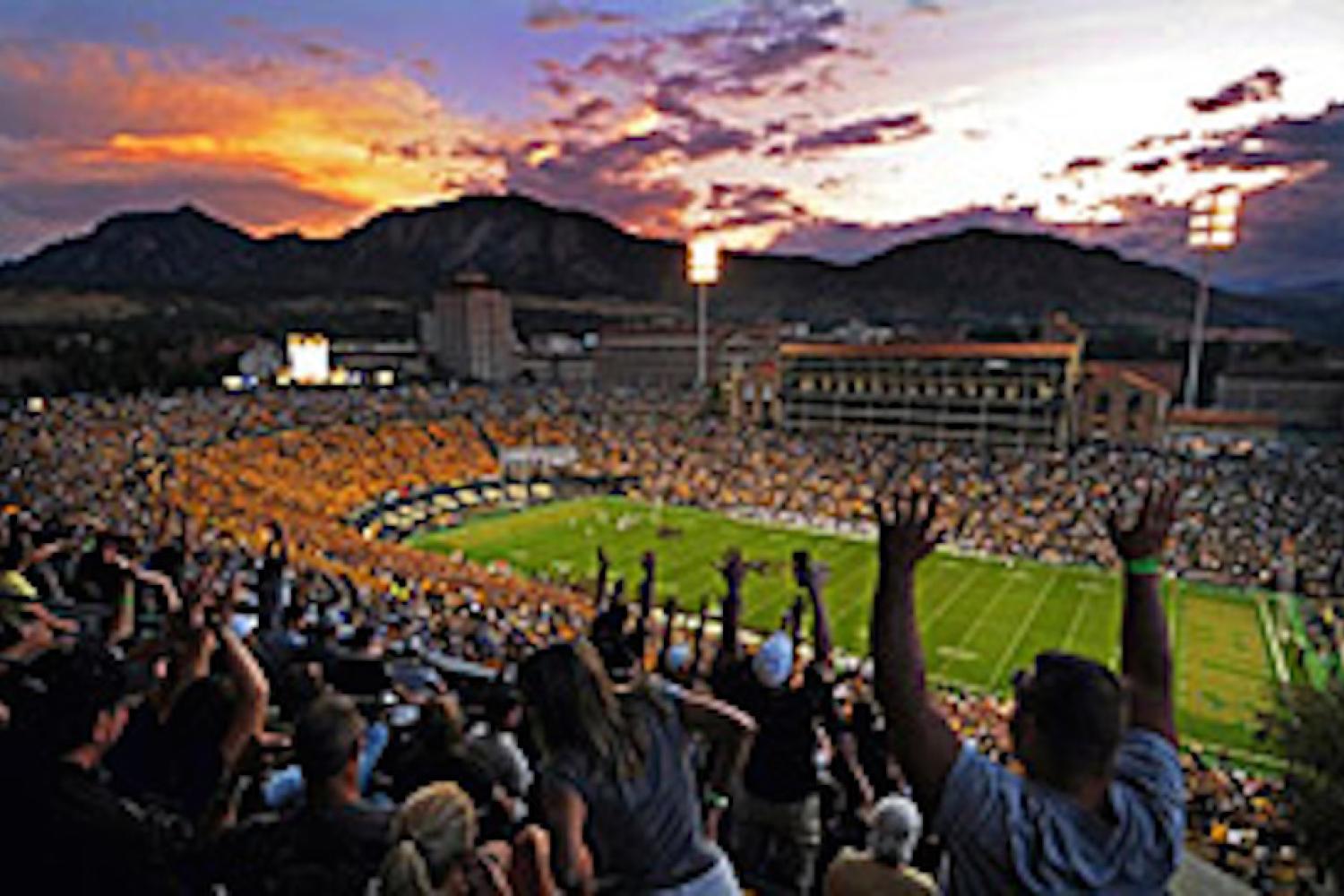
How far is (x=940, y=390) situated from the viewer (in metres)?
55.0

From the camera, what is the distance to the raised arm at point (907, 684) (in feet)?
6.45

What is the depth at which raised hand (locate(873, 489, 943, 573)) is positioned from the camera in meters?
2.18

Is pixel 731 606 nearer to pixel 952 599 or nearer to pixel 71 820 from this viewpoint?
pixel 71 820

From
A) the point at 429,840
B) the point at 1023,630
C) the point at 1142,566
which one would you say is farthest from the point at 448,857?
the point at 1023,630

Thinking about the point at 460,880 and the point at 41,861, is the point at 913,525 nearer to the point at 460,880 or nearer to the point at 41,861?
the point at 460,880

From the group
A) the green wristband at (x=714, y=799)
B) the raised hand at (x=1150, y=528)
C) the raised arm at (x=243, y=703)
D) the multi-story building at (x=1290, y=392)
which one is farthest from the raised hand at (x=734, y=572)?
the multi-story building at (x=1290, y=392)

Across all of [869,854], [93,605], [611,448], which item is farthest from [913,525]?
[611,448]

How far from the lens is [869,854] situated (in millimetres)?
2920

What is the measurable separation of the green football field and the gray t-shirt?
19.3m

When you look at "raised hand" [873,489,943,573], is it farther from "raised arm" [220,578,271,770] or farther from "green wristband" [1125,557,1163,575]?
"raised arm" [220,578,271,770]

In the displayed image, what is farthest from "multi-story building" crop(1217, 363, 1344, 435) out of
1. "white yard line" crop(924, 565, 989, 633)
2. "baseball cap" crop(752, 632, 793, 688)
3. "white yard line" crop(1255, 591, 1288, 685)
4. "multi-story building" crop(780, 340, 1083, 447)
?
"baseball cap" crop(752, 632, 793, 688)

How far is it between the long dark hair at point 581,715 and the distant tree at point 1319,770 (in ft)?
32.4

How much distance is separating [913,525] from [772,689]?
83.2 inches

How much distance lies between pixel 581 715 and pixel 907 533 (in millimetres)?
1122
